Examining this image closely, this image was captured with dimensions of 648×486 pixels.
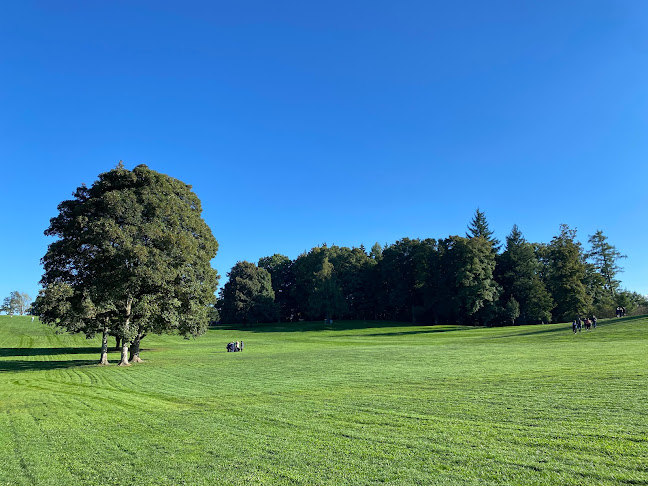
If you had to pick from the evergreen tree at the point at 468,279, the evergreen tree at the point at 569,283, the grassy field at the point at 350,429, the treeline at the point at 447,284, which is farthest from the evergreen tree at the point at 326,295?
the grassy field at the point at 350,429

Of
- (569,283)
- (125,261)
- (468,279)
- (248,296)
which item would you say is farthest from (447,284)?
(125,261)

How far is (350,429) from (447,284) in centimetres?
7365

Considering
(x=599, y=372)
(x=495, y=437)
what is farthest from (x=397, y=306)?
(x=495, y=437)

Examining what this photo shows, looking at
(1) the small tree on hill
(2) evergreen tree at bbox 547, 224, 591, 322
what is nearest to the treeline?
(2) evergreen tree at bbox 547, 224, 591, 322

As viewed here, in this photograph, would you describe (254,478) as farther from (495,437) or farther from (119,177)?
(119,177)

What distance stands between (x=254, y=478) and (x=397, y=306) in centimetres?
8974

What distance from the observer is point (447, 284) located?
7919cm

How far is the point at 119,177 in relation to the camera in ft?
98.6

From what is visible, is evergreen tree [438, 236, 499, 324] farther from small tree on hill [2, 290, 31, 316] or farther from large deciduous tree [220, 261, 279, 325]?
small tree on hill [2, 290, 31, 316]

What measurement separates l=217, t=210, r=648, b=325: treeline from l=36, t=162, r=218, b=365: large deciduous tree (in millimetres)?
54739

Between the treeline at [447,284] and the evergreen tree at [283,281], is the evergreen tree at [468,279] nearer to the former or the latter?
the treeline at [447,284]

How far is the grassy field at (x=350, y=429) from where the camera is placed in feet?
22.5

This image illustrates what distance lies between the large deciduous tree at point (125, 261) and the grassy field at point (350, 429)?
9552 mm

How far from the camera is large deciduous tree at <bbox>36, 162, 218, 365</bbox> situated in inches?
1070
